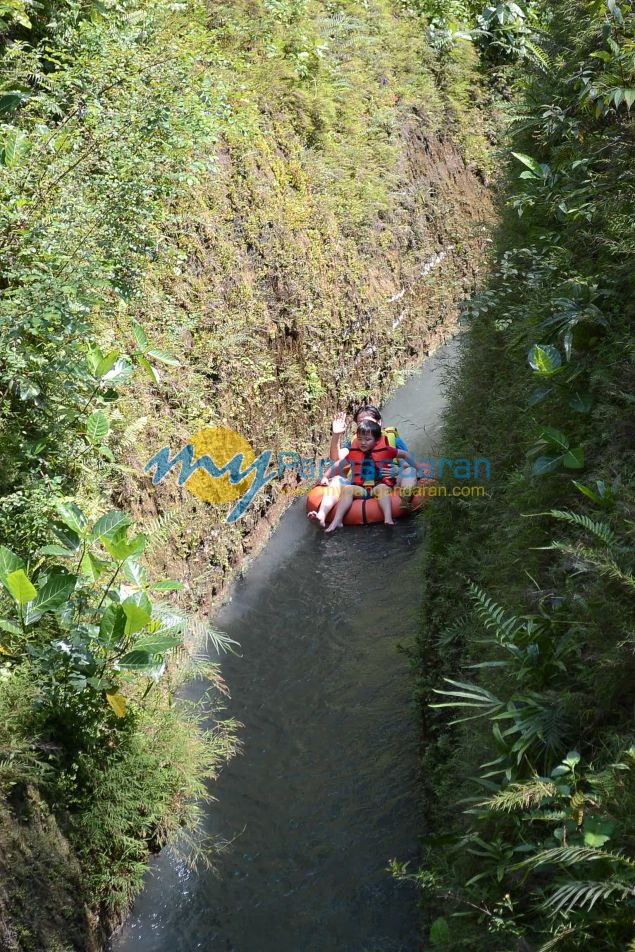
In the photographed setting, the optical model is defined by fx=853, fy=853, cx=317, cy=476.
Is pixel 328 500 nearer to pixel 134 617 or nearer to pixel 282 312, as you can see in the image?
pixel 282 312

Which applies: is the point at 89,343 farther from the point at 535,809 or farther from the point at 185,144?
the point at 535,809

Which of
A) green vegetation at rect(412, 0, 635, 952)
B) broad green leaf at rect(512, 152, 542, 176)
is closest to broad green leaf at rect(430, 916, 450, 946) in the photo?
green vegetation at rect(412, 0, 635, 952)

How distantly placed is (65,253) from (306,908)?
4.29 m

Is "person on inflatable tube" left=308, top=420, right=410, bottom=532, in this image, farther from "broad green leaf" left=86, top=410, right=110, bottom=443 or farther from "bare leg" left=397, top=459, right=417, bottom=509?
"broad green leaf" left=86, top=410, right=110, bottom=443

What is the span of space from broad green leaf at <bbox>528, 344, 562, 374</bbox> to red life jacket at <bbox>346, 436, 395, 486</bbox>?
472 cm

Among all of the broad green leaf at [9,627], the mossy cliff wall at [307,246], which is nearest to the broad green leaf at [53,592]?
the broad green leaf at [9,627]

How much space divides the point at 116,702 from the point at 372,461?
17.4 feet

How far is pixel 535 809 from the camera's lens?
3.06 metres

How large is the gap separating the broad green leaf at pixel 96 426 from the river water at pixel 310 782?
7.90 feet

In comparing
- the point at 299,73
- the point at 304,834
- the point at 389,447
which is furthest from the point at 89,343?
the point at 299,73

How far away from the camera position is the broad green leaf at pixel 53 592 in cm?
436

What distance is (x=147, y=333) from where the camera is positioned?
23.6 feet

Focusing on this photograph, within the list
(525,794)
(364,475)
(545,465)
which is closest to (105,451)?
(545,465)

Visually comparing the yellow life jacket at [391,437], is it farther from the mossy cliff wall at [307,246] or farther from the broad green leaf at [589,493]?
the broad green leaf at [589,493]
